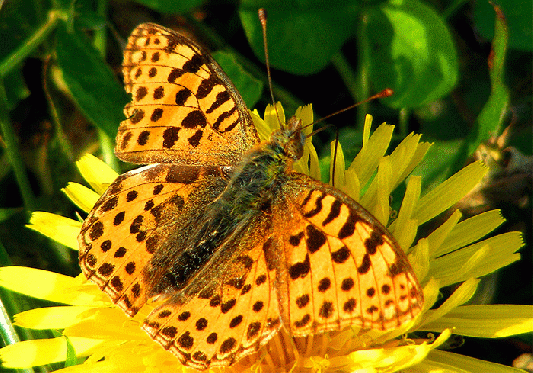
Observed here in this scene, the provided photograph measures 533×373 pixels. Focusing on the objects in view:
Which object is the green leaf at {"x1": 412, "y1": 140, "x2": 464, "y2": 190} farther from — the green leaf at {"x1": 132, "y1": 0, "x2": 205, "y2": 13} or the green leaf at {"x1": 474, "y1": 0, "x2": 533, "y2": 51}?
the green leaf at {"x1": 132, "y1": 0, "x2": 205, "y2": 13}

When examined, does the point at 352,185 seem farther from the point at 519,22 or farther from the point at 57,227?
the point at 519,22

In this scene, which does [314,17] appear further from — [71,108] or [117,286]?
[117,286]

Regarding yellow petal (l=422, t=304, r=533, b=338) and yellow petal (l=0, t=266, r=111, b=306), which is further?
yellow petal (l=0, t=266, r=111, b=306)

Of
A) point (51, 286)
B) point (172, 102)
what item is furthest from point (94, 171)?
point (172, 102)

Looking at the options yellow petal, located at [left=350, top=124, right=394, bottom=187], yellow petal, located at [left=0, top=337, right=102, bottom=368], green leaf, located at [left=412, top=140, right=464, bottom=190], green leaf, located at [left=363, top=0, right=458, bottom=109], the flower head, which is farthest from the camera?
green leaf, located at [left=363, top=0, right=458, bottom=109]

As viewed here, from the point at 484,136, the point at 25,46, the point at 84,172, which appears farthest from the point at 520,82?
the point at 25,46

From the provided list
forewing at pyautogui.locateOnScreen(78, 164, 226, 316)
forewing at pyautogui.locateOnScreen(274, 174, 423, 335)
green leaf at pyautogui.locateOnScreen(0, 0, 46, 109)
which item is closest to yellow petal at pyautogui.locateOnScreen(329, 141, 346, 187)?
forewing at pyautogui.locateOnScreen(78, 164, 226, 316)

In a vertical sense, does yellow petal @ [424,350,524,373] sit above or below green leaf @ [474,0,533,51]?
below
